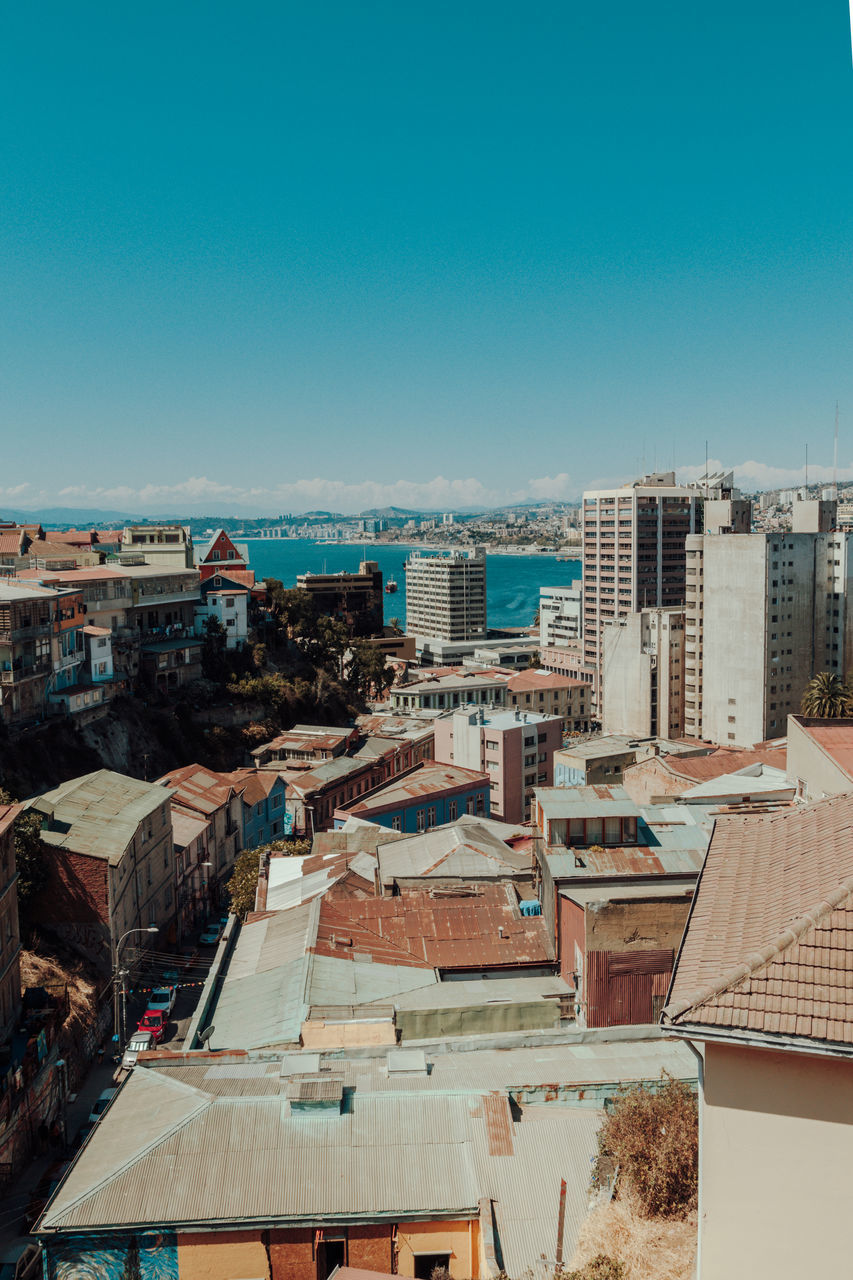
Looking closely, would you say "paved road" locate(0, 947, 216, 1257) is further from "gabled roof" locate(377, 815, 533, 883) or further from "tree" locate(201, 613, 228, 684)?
"tree" locate(201, 613, 228, 684)

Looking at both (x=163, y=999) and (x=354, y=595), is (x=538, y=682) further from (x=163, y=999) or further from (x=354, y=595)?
(x=163, y=999)

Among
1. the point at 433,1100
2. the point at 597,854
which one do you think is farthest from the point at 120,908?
the point at 433,1100

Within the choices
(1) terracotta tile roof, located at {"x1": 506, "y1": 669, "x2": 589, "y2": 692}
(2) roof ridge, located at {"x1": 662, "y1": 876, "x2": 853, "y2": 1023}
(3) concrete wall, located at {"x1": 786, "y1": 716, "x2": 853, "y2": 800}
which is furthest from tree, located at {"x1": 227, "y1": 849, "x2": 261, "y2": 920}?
(1) terracotta tile roof, located at {"x1": 506, "y1": 669, "x2": 589, "y2": 692}

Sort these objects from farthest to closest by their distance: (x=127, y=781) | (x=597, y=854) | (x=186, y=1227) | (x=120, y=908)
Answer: (x=127, y=781), (x=120, y=908), (x=597, y=854), (x=186, y=1227)

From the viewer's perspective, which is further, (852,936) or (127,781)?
(127,781)

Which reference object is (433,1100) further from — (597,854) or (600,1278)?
(597,854)

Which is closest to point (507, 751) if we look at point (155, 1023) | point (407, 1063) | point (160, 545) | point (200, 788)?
point (200, 788)
